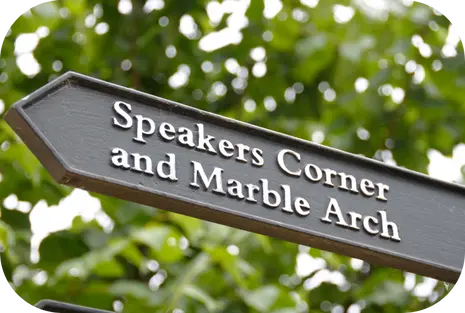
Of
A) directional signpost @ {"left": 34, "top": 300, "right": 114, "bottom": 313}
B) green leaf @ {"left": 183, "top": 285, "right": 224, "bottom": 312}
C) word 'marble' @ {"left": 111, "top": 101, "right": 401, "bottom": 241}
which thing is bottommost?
green leaf @ {"left": 183, "top": 285, "right": 224, "bottom": 312}

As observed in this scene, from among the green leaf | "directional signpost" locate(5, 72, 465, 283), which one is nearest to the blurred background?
the green leaf

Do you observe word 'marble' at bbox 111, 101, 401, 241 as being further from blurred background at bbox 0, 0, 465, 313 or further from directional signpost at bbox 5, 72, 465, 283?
blurred background at bbox 0, 0, 465, 313

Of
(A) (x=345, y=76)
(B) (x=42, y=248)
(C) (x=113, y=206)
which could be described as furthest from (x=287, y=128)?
(B) (x=42, y=248)

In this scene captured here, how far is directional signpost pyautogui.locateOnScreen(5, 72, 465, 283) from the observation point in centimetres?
83

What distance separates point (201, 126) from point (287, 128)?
136cm

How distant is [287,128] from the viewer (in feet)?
7.41

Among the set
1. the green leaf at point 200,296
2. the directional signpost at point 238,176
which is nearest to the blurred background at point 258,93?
the green leaf at point 200,296

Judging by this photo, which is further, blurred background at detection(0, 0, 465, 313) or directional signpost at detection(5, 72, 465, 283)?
blurred background at detection(0, 0, 465, 313)

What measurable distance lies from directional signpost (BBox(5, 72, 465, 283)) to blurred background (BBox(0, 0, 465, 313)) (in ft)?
2.85

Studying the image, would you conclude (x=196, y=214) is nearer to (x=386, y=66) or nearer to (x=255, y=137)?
(x=255, y=137)

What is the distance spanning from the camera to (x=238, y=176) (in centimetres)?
90

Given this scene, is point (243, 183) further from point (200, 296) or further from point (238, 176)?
point (200, 296)

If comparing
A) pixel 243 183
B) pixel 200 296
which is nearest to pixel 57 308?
pixel 243 183

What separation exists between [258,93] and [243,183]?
1.35 m
